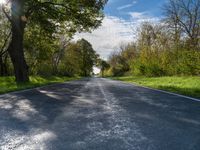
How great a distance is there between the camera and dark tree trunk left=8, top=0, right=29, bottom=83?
21422 mm

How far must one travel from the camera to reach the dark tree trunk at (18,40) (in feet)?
70.3

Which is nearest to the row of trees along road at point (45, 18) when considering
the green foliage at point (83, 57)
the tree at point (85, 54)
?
the green foliage at point (83, 57)

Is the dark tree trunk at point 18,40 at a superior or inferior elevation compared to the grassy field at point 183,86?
superior

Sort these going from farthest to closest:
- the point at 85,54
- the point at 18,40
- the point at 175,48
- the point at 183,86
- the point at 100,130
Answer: the point at 85,54 → the point at 175,48 → the point at 18,40 → the point at 183,86 → the point at 100,130

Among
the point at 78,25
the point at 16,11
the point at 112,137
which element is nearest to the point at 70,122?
the point at 112,137

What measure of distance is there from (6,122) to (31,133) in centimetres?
132

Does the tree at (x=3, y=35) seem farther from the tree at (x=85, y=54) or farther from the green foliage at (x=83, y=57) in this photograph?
the tree at (x=85, y=54)

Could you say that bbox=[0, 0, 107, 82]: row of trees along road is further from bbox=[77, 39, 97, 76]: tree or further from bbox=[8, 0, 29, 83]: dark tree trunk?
bbox=[77, 39, 97, 76]: tree

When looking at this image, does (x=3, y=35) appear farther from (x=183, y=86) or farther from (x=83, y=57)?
(x=83, y=57)

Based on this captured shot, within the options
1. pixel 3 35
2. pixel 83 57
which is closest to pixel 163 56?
pixel 3 35

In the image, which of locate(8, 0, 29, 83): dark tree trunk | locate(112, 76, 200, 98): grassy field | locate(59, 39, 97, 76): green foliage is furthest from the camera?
locate(59, 39, 97, 76): green foliage

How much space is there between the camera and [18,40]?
21.8 metres

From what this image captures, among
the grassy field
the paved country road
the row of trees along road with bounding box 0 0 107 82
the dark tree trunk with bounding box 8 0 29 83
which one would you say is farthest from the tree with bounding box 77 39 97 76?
the paved country road

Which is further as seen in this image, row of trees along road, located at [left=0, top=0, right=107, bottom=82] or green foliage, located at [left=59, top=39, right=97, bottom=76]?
green foliage, located at [left=59, top=39, right=97, bottom=76]
